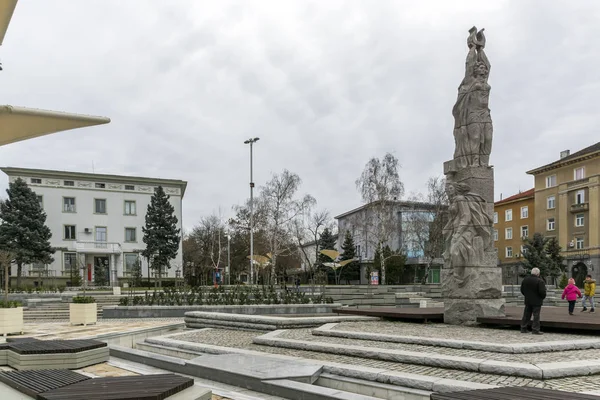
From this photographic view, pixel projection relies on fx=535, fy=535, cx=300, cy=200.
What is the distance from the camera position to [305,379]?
753 centimetres

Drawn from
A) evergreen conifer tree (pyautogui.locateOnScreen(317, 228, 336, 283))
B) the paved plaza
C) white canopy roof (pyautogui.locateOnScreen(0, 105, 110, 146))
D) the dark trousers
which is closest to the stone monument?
the paved plaza

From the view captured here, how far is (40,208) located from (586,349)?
47.4 m

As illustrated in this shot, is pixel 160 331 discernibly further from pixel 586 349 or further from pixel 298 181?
pixel 298 181

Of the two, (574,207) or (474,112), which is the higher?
(474,112)

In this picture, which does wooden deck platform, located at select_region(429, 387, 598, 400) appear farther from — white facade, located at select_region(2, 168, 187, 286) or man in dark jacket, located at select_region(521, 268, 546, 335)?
white facade, located at select_region(2, 168, 187, 286)

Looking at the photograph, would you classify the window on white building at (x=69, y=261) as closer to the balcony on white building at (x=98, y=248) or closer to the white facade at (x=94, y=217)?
the white facade at (x=94, y=217)

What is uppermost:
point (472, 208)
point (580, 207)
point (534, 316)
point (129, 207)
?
point (129, 207)

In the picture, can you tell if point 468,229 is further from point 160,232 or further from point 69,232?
point 69,232

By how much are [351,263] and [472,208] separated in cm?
5407

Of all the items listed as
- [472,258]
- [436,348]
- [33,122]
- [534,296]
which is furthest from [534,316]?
[33,122]

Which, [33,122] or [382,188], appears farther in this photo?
[382,188]

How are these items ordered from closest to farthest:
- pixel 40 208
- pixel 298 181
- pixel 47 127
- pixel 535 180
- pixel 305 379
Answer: pixel 47 127 → pixel 305 379 → pixel 40 208 → pixel 298 181 → pixel 535 180

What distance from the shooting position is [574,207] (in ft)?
176

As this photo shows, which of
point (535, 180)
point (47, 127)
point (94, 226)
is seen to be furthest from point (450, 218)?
point (535, 180)
